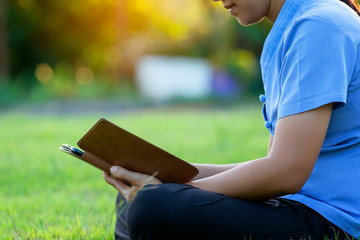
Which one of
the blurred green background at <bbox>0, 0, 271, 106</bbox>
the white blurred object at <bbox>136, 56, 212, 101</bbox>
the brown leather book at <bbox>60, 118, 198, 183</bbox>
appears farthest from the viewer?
the blurred green background at <bbox>0, 0, 271, 106</bbox>

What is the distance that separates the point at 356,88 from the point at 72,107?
9617 millimetres

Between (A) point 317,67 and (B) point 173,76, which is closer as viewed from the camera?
(A) point 317,67

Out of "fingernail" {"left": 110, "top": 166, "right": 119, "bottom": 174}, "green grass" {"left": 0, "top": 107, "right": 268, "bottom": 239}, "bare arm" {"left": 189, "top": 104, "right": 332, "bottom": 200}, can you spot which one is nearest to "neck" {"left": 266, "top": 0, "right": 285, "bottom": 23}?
"bare arm" {"left": 189, "top": 104, "right": 332, "bottom": 200}

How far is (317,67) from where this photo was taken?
1.62m

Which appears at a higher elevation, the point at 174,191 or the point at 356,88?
the point at 356,88

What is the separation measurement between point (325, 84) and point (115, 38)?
16.9 metres

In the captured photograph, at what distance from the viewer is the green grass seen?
8.98 feet

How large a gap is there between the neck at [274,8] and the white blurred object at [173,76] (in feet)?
38.8

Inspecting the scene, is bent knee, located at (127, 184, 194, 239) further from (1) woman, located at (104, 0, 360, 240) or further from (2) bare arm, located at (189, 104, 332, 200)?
(2) bare arm, located at (189, 104, 332, 200)

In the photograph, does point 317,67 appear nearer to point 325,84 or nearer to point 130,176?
point 325,84

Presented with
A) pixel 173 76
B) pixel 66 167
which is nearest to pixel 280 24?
pixel 66 167

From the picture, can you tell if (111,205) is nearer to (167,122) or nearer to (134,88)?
(167,122)

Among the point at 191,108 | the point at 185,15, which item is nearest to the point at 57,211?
the point at 191,108

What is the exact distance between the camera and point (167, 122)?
27.0 ft
